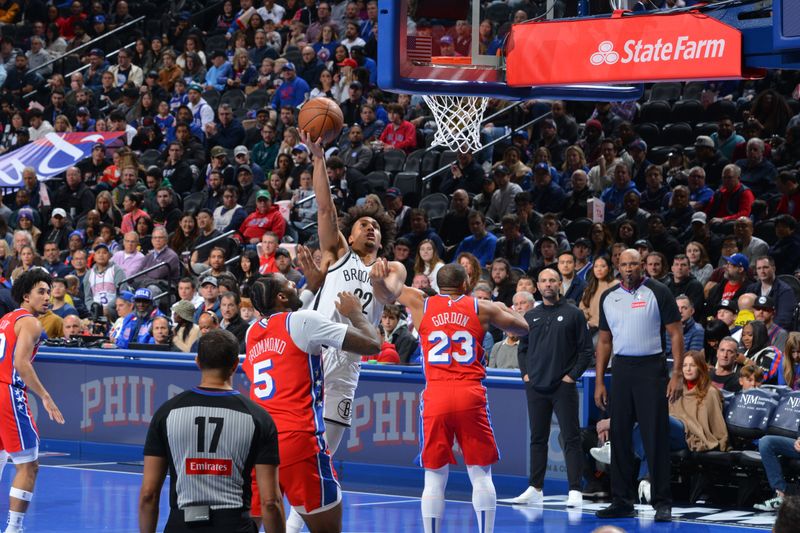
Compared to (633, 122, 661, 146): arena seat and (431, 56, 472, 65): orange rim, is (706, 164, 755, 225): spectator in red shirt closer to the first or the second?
(633, 122, 661, 146): arena seat

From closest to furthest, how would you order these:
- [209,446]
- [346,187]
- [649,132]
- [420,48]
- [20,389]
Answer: [209,446]
[20,389]
[420,48]
[346,187]
[649,132]

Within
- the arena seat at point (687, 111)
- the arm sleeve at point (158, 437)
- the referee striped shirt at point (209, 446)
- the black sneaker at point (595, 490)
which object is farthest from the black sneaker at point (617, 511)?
the arena seat at point (687, 111)

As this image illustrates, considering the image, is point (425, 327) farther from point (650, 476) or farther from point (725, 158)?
point (725, 158)

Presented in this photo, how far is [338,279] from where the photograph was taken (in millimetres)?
8000

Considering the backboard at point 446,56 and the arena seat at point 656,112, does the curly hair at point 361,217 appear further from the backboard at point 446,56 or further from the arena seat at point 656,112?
the arena seat at point 656,112

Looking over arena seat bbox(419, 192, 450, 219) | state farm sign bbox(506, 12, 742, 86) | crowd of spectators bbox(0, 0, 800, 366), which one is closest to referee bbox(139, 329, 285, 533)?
state farm sign bbox(506, 12, 742, 86)

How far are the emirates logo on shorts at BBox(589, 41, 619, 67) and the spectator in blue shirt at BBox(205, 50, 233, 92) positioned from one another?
565 inches

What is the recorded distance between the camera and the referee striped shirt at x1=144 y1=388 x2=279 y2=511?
5.27 metres

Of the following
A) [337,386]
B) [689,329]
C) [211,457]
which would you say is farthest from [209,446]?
[689,329]

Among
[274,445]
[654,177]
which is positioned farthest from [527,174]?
[274,445]

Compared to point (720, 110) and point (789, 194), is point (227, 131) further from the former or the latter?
point (789, 194)

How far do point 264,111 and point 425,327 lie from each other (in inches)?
451

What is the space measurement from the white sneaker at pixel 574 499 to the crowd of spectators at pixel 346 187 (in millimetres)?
1869

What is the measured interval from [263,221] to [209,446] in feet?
38.5
